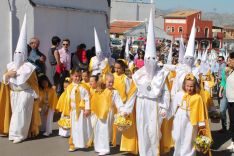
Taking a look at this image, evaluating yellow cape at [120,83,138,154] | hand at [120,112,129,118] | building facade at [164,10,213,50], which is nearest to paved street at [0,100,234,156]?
yellow cape at [120,83,138,154]

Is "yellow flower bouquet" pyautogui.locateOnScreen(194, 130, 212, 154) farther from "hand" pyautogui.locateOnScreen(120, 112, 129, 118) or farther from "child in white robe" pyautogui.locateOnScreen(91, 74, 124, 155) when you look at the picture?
"child in white robe" pyautogui.locateOnScreen(91, 74, 124, 155)

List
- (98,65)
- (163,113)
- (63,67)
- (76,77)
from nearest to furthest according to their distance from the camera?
1. (163,113)
2. (76,77)
3. (63,67)
4. (98,65)

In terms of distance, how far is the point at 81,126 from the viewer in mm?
8258

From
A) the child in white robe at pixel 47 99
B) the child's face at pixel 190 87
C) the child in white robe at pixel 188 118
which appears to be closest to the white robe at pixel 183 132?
the child in white robe at pixel 188 118

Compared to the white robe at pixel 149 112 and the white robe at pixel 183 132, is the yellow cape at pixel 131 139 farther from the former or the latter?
the white robe at pixel 183 132

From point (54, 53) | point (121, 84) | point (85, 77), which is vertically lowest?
point (121, 84)

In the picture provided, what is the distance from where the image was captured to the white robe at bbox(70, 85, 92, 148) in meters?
8.24

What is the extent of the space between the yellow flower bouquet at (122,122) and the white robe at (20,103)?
217cm

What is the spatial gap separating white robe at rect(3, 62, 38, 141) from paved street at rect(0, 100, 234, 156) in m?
0.24

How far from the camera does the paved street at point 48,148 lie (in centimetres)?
808

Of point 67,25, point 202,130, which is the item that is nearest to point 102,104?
point 202,130

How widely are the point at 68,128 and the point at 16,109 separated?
3.68 feet

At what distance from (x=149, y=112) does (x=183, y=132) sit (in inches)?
25.0

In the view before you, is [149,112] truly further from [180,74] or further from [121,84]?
[121,84]
